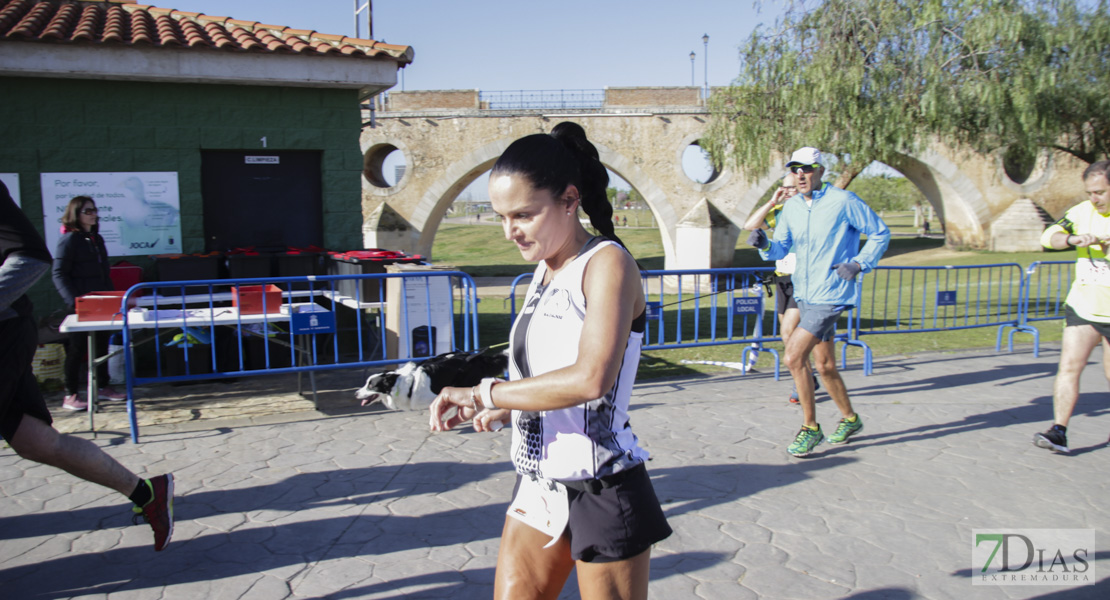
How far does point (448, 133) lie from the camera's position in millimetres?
28328

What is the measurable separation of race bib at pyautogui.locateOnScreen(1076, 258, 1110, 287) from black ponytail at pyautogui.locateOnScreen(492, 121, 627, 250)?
4.17 meters

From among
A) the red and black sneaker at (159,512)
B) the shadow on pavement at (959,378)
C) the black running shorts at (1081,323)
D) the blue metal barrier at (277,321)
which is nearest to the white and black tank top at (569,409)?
the red and black sneaker at (159,512)

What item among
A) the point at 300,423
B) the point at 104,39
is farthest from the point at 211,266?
the point at 300,423

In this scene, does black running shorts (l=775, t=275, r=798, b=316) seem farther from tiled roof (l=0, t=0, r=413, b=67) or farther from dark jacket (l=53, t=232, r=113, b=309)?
dark jacket (l=53, t=232, r=113, b=309)

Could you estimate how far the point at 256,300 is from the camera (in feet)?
20.9

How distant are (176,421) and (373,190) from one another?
23.2 m

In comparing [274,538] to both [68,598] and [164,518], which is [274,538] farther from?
[68,598]

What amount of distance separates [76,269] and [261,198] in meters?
2.77

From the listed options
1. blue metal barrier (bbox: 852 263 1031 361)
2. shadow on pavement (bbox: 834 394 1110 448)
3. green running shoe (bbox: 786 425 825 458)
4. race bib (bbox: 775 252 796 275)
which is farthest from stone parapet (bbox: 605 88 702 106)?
green running shoe (bbox: 786 425 825 458)

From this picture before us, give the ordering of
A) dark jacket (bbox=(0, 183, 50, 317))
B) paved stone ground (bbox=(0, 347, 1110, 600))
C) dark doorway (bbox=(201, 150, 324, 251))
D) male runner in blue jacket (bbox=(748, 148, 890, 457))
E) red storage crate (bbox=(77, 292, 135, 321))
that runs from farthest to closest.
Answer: dark doorway (bbox=(201, 150, 324, 251))
red storage crate (bbox=(77, 292, 135, 321))
male runner in blue jacket (bbox=(748, 148, 890, 457))
paved stone ground (bbox=(0, 347, 1110, 600))
dark jacket (bbox=(0, 183, 50, 317))

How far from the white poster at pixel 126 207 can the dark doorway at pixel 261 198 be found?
37 cm

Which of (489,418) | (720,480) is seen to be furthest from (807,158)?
(489,418)

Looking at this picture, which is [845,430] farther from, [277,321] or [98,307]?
[98,307]

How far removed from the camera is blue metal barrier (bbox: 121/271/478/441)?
6062mm
